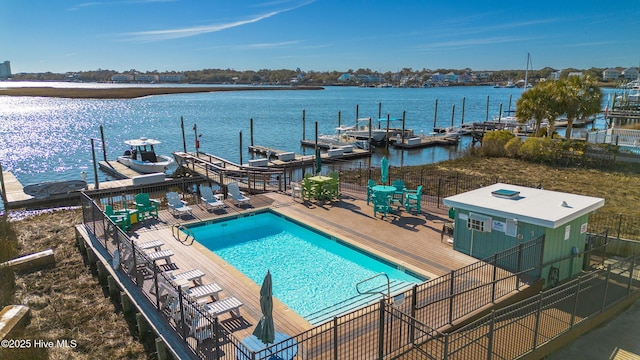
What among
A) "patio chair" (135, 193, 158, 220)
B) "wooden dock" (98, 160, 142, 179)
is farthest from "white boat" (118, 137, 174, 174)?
"patio chair" (135, 193, 158, 220)

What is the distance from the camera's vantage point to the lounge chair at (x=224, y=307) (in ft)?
25.8

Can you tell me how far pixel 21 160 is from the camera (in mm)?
40531

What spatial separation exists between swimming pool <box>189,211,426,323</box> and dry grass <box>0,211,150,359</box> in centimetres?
336

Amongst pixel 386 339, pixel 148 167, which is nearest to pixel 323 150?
pixel 148 167

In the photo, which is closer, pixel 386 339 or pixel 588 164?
pixel 386 339

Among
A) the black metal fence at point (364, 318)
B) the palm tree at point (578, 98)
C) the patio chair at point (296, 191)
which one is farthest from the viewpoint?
the palm tree at point (578, 98)

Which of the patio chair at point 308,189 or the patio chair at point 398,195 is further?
the patio chair at point 308,189

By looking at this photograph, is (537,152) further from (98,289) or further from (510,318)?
(98,289)

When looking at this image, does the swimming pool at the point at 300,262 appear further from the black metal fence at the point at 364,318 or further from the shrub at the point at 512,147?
the shrub at the point at 512,147

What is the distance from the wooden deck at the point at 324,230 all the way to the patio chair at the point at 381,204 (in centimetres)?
26

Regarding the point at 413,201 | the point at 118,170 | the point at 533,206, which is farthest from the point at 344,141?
the point at 533,206

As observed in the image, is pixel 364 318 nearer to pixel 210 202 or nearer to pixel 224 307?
pixel 224 307

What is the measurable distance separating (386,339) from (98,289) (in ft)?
26.1

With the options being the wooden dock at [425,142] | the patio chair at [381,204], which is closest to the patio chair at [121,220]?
the patio chair at [381,204]
